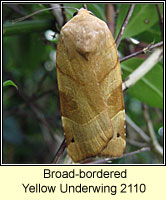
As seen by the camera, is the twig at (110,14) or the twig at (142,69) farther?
the twig at (110,14)

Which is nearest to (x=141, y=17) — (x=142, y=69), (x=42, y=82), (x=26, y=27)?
(x=142, y=69)

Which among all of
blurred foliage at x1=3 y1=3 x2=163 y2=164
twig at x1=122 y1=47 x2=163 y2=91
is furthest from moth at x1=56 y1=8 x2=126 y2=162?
blurred foliage at x1=3 y1=3 x2=163 y2=164

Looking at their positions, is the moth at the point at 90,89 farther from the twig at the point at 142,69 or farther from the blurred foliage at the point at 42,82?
the blurred foliage at the point at 42,82

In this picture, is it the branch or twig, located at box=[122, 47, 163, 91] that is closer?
twig, located at box=[122, 47, 163, 91]

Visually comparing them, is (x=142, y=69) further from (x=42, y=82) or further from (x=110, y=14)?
(x=42, y=82)

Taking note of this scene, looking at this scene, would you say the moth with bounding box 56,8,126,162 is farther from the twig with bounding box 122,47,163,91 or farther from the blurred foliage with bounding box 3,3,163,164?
the blurred foliage with bounding box 3,3,163,164

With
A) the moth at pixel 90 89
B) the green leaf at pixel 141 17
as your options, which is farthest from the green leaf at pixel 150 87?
the moth at pixel 90 89
